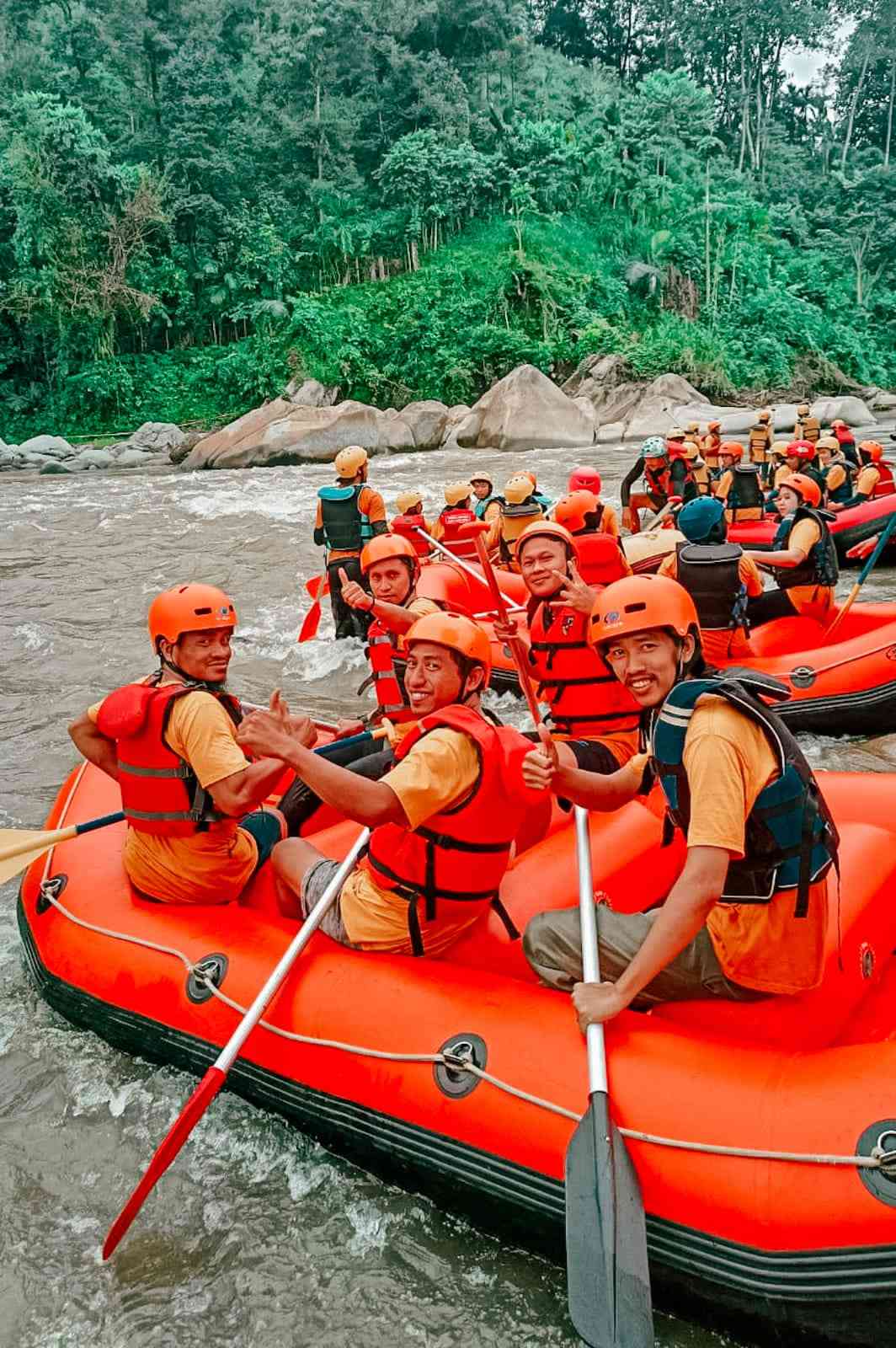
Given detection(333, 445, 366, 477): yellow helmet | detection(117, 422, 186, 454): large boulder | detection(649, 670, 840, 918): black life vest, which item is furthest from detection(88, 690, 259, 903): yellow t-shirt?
detection(117, 422, 186, 454): large boulder

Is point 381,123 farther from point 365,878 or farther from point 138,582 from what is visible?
point 365,878

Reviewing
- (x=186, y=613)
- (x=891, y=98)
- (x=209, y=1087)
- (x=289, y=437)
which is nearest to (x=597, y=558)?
(x=186, y=613)

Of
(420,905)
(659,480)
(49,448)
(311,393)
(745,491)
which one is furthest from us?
(311,393)

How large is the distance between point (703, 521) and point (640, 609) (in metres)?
3.13

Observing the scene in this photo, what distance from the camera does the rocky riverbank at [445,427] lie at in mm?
18781

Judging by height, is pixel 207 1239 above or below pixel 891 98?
below

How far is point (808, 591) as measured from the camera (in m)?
5.68

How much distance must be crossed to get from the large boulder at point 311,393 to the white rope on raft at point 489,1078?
66.8ft

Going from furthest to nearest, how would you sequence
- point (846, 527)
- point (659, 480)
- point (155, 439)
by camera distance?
point (155, 439)
point (659, 480)
point (846, 527)

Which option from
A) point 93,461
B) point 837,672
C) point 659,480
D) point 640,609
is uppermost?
point 640,609

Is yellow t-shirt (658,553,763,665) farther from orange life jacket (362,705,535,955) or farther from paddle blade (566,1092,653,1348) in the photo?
paddle blade (566,1092,653,1348)

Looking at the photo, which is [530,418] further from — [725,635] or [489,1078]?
[489,1078]

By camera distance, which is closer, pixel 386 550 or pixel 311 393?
pixel 386 550

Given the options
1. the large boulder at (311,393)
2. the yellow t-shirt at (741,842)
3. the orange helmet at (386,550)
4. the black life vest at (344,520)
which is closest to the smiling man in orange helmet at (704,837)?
the yellow t-shirt at (741,842)
